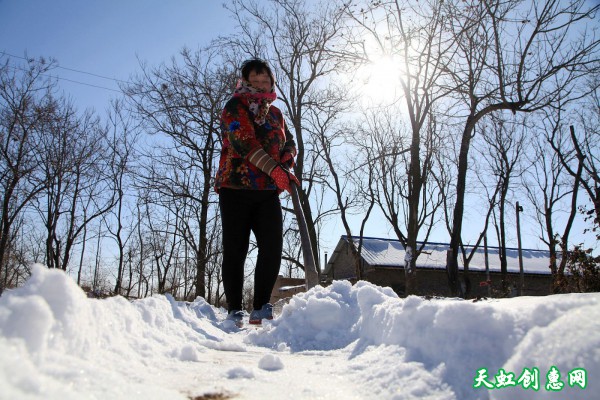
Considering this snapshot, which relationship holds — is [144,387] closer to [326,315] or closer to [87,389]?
[87,389]

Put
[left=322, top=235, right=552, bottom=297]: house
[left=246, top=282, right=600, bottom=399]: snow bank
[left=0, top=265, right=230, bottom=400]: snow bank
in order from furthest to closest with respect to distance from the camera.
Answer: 1. [left=322, top=235, right=552, bottom=297]: house
2. [left=246, top=282, right=600, bottom=399]: snow bank
3. [left=0, top=265, right=230, bottom=400]: snow bank

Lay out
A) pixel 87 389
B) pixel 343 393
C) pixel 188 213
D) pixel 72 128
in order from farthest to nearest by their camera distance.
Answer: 1. pixel 188 213
2. pixel 72 128
3. pixel 343 393
4. pixel 87 389

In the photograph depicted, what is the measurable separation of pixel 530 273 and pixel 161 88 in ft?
82.2

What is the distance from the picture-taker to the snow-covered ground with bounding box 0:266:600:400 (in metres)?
0.94

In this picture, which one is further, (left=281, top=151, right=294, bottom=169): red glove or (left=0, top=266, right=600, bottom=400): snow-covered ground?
(left=281, top=151, right=294, bottom=169): red glove

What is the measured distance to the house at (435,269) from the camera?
26.3 meters

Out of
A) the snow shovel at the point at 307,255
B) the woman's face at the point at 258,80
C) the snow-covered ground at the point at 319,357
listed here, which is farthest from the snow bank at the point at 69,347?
the woman's face at the point at 258,80

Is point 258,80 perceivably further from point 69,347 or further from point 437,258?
point 437,258

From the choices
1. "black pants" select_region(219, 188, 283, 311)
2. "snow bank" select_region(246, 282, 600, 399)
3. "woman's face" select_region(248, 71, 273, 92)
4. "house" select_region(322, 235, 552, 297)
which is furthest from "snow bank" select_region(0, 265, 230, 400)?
"house" select_region(322, 235, 552, 297)

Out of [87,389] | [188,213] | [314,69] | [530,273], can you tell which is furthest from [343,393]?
[530,273]

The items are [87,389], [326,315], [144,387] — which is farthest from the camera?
[326,315]

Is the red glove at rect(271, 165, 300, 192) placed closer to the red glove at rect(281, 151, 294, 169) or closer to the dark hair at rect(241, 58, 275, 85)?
the red glove at rect(281, 151, 294, 169)

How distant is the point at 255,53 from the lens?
14.5m

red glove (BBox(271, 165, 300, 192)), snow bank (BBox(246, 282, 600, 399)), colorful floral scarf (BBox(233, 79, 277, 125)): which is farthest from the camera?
colorful floral scarf (BBox(233, 79, 277, 125))
